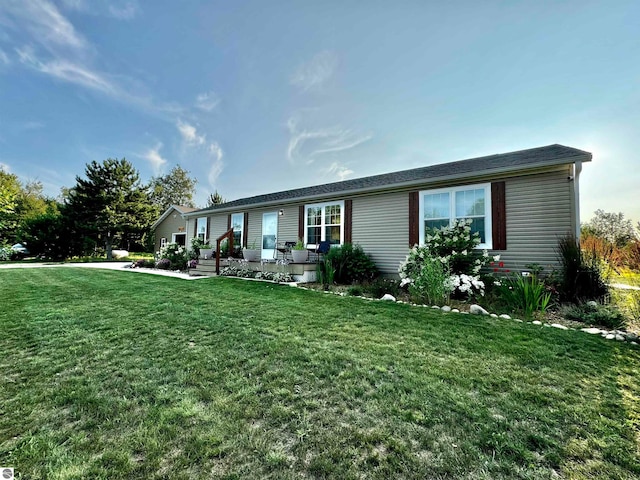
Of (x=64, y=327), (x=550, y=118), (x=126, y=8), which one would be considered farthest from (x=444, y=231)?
(x=126, y=8)

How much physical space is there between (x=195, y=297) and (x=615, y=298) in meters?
8.16

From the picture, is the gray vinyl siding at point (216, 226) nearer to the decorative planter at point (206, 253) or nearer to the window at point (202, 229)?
the window at point (202, 229)

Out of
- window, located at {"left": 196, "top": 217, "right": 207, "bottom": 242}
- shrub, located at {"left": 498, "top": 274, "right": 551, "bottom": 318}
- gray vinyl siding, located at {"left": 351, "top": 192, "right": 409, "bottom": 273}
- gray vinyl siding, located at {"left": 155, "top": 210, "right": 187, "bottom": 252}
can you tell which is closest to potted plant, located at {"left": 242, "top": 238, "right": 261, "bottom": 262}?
gray vinyl siding, located at {"left": 351, "top": 192, "right": 409, "bottom": 273}

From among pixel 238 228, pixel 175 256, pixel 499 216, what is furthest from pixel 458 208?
pixel 175 256

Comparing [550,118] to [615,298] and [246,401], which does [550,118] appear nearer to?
[615,298]

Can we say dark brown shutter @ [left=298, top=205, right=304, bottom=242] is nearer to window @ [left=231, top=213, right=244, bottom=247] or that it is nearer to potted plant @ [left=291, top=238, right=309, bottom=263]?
potted plant @ [left=291, top=238, right=309, bottom=263]

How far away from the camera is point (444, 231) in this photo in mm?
6938

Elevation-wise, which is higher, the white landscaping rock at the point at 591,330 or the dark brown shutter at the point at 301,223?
the dark brown shutter at the point at 301,223

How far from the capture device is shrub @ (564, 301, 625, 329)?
4.11 m

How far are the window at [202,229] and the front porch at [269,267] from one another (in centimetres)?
358

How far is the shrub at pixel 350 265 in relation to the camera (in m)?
8.14

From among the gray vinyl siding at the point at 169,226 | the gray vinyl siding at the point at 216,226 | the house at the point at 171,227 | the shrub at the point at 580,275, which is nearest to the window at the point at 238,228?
the gray vinyl siding at the point at 216,226

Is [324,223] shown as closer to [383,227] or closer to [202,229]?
[383,227]

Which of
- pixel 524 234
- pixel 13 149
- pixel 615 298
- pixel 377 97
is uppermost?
pixel 13 149
